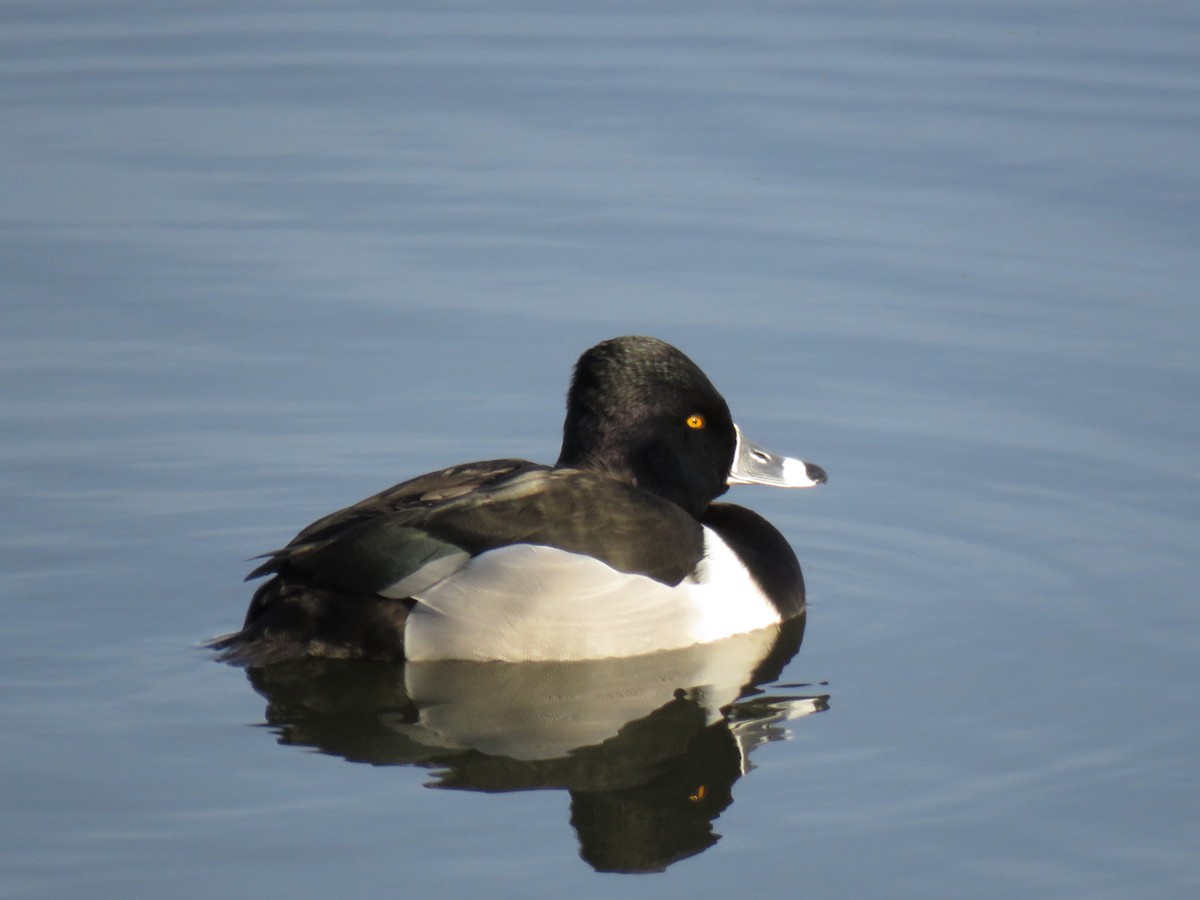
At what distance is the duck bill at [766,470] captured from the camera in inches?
299

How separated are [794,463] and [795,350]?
5.45ft

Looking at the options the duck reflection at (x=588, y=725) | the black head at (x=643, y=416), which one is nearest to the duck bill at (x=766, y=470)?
the black head at (x=643, y=416)

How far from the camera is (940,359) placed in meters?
Result: 9.16

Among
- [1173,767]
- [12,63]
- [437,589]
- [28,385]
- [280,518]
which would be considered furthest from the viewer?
[12,63]

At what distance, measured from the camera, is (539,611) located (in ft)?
21.6

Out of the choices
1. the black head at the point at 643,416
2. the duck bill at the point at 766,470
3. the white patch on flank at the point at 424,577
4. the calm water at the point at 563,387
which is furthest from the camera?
Answer: the duck bill at the point at 766,470

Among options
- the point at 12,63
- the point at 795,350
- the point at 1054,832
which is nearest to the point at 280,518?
the point at 795,350

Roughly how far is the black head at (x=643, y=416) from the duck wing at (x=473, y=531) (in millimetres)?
289

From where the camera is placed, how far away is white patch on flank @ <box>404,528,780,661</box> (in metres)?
6.54

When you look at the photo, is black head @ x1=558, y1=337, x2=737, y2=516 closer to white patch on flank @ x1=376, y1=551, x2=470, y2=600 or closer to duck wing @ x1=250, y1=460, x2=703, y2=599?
duck wing @ x1=250, y1=460, x2=703, y2=599

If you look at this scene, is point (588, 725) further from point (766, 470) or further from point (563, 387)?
point (563, 387)

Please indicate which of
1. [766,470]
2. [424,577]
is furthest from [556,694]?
[766,470]

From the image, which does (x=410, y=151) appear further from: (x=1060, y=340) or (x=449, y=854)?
(x=449, y=854)

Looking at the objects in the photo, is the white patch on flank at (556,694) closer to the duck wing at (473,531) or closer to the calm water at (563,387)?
the calm water at (563,387)
